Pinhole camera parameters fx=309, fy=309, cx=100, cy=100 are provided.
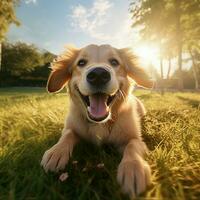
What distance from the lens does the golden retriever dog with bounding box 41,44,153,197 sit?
2291 mm

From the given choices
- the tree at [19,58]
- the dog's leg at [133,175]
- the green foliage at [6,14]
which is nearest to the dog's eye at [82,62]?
the dog's leg at [133,175]

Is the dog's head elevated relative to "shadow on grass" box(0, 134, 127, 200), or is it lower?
elevated

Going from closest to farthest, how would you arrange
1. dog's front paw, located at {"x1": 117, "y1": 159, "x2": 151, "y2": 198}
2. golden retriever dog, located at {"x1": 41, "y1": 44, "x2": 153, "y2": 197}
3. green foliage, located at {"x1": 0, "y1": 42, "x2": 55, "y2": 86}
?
1. dog's front paw, located at {"x1": 117, "y1": 159, "x2": 151, "y2": 198}
2. golden retriever dog, located at {"x1": 41, "y1": 44, "x2": 153, "y2": 197}
3. green foliage, located at {"x1": 0, "y1": 42, "x2": 55, "y2": 86}

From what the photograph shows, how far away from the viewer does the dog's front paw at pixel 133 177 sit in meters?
1.96

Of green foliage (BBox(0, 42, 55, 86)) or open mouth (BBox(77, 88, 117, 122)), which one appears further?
green foliage (BBox(0, 42, 55, 86))

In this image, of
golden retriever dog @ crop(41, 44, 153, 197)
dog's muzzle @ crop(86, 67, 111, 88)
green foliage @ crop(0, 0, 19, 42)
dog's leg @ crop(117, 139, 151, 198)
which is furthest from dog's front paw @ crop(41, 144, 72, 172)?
green foliage @ crop(0, 0, 19, 42)

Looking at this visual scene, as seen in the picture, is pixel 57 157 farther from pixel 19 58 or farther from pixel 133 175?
pixel 19 58

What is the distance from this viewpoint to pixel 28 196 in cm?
203

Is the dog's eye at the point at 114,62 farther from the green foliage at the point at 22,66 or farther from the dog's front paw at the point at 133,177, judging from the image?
the green foliage at the point at 22,66

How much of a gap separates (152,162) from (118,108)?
3.74 feet

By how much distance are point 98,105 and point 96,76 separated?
1.10 feet

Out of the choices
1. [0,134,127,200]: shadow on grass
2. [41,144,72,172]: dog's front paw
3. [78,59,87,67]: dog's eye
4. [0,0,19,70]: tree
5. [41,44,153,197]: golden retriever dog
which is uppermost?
[0,0,19,70]: tree

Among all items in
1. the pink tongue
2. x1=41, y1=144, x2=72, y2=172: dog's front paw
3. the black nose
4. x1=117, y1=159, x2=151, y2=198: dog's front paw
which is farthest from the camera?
the pink tongue

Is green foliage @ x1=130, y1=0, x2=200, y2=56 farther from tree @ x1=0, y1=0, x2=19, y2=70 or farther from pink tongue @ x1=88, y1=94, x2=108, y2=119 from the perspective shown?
pink tongue @ x1=88, y1=94, x2=108, y2=119
